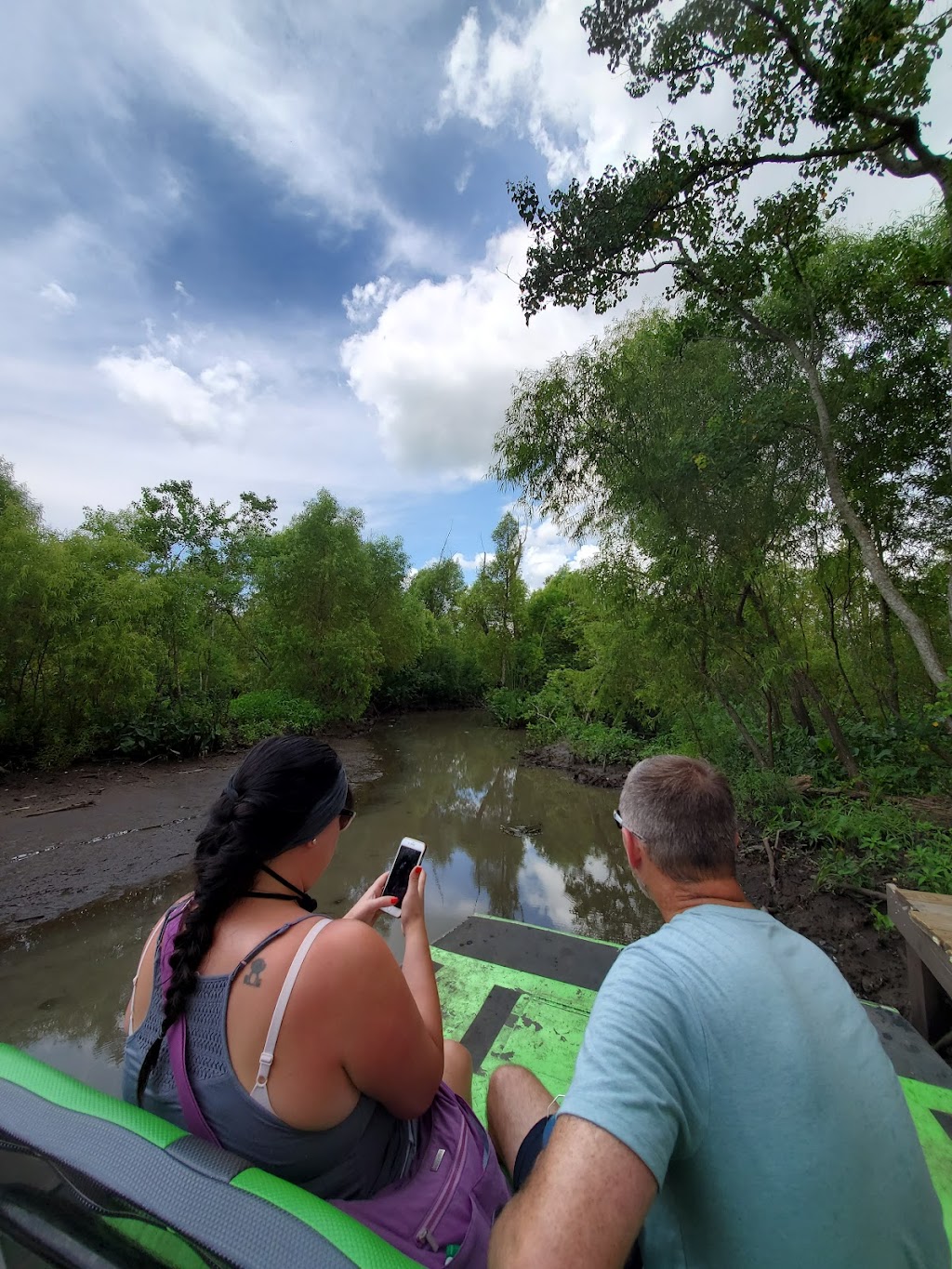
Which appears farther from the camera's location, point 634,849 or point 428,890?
point 428,890

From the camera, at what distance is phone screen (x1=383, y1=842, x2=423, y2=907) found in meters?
1.59

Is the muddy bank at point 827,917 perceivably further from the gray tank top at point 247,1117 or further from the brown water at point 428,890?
the gray tank top at point 247,1117

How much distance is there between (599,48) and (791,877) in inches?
266

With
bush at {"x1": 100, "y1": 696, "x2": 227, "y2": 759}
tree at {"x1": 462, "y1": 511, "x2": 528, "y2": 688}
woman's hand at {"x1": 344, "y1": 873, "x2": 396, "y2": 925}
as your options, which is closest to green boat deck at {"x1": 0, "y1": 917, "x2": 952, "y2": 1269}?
woman's hand at {"x1": 344, "y1": 873, "x2": 396, "y2": 925}

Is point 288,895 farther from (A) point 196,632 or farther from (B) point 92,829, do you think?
(A) point 196,632

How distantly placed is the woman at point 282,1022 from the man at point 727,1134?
0.32m

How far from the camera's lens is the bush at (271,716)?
1134cm

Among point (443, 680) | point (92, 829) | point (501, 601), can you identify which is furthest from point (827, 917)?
point (443, 680)

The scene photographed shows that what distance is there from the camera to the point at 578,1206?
67 centimetres

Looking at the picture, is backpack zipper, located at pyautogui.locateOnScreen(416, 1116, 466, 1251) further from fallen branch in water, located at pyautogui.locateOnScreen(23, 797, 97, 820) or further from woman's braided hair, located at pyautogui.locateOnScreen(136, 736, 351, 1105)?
fallen branch in water, located at pyautogui.locateOnScreen(23, 797, 97, 820)

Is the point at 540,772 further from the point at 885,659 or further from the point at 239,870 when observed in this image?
the point at 239,870

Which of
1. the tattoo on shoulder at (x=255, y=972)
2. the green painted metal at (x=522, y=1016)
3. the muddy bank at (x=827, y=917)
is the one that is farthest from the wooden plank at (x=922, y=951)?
the tattoo on shoulder at (x=255, y=972)

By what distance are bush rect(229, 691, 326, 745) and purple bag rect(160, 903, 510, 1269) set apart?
1070 cm

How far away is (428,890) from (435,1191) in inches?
169
